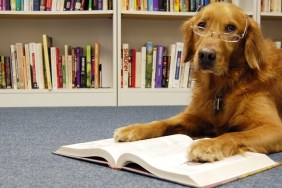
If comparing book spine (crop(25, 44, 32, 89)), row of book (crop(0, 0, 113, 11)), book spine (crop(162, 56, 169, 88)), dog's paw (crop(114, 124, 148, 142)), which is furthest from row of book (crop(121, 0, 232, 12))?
dog's paw (crop(114, 124, 148, 142))

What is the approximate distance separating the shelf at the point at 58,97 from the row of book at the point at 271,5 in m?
1.30

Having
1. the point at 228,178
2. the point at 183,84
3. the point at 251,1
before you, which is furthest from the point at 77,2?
the point at 228,178

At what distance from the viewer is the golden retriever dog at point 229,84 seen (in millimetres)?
1479

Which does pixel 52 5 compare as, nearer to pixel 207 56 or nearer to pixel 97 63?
pixel 97 63

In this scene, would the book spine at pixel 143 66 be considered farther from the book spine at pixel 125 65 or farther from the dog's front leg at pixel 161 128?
the dog's front leg at pixel 161 128

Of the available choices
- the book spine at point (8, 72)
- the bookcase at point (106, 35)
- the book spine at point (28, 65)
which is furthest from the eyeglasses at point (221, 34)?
the book spine at point (8, 72)

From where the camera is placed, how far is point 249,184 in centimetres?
104

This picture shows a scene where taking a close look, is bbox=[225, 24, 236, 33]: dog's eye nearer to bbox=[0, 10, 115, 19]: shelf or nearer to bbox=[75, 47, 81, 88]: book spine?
bbox=[0, 10, 115, 19]: shelf

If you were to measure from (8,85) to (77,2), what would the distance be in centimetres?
80

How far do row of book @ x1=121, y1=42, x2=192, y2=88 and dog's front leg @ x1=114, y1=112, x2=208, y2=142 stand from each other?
1381 mm

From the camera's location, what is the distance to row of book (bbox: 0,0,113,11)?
3.00 metres

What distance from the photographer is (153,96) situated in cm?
307

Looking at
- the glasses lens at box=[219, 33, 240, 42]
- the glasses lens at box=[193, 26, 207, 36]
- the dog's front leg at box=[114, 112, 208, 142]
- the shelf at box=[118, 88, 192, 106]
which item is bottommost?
the shelf at box=[118, 88, 192, 106]

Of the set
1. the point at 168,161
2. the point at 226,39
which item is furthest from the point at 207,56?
the point at 168,161
